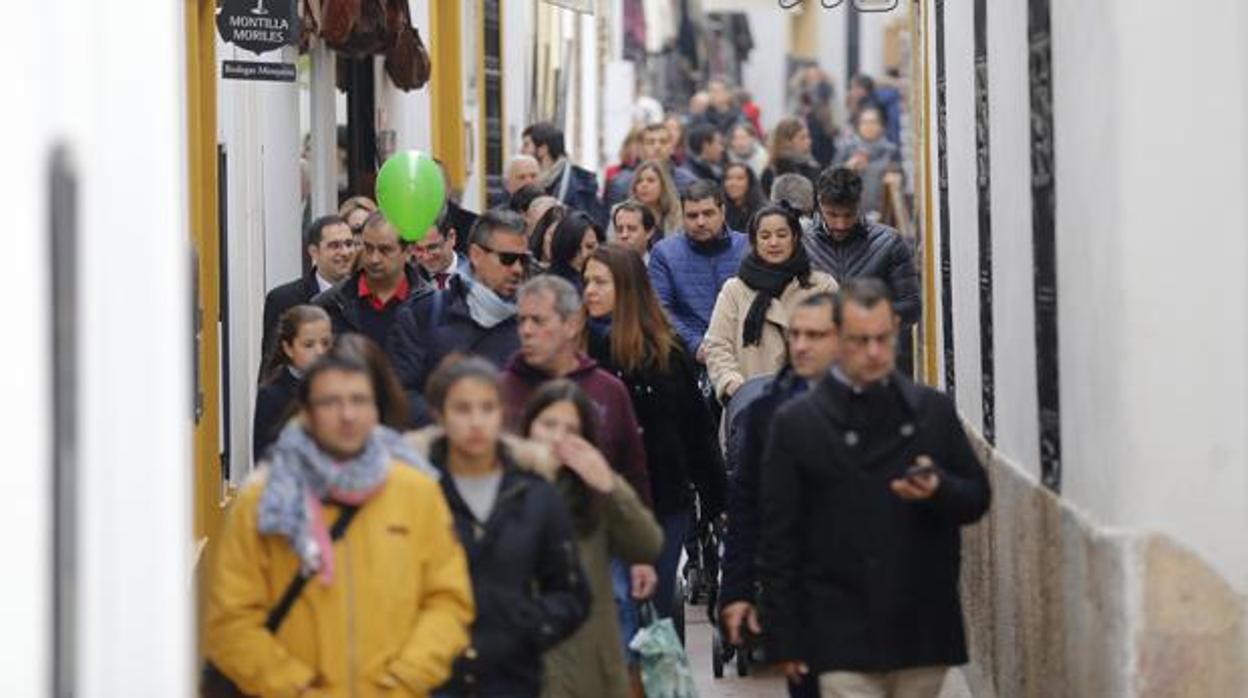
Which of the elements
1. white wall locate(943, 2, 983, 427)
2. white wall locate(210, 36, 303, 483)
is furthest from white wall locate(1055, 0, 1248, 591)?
white wall locate(210, 36, 303, 483)

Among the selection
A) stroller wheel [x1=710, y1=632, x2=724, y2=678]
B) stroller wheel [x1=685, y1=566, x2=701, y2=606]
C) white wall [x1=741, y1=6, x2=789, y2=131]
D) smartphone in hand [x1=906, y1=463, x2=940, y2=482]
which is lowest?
stroller wheel [x1=710, y1=632, x2=724, y2=678]

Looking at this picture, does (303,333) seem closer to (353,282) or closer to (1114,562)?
(353,282)

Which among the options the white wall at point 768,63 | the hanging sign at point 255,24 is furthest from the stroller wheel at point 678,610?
the white wall at point 768,63

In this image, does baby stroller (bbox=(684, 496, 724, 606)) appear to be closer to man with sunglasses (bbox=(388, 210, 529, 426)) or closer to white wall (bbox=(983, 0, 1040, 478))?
white wall (bbox=(983, 0, 1040, 478))

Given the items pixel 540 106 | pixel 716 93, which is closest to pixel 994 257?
pixel 540 106

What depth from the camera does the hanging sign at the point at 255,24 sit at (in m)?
14.0

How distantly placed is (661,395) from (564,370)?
1.27 metres

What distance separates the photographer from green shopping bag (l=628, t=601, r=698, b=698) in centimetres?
1054

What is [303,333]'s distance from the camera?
1144 cm

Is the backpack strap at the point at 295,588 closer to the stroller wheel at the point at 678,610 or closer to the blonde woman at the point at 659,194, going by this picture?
the stroller wheel at the point at 678,610

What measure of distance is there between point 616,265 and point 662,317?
248 mm

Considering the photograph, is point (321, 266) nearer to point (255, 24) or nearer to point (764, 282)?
point (255, 24)

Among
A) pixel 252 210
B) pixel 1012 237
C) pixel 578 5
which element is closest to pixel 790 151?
pixel 578 5

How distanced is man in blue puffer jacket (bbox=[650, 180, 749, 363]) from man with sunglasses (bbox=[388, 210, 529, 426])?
3582 mm
